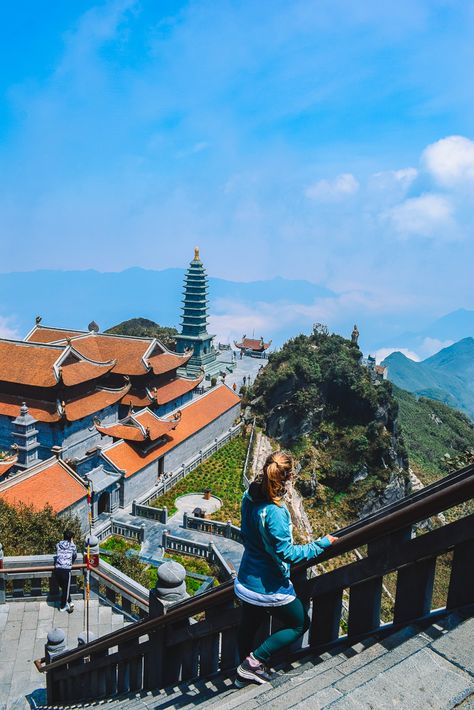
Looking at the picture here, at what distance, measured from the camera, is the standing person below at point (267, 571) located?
13.4 ft

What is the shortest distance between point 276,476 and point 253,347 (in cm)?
6686

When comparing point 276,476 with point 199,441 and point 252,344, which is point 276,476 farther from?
point 252,344

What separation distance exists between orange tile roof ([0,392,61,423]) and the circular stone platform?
7815mm

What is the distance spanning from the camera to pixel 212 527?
2345 cm

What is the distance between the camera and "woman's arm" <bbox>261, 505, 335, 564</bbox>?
12.6 feet

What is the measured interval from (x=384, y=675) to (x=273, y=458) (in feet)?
5.70

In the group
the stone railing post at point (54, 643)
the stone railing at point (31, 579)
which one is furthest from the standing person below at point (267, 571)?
the stone railing at point (31, 579)

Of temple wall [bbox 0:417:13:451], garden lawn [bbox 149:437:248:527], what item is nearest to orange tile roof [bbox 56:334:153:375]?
temple wall [bbox 0:417:13:451]

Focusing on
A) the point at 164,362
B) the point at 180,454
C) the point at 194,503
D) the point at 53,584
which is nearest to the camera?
the point at 53,584

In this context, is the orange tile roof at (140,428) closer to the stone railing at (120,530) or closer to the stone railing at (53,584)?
the stone railing at (120,530)

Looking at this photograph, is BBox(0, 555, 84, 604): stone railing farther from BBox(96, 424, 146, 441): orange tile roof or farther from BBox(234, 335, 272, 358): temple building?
BBox(234, 335, 272, 358): temple building

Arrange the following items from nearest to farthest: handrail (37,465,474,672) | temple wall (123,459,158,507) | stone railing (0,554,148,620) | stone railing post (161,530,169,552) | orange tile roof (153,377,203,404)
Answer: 1. handrail (37,465,474,672)
2. stone railing (0,554,148,620)
3. stone railing post (161,530,169,552)
4. temple wall (123,459,158,507)
5. orange tile roof (153,377,203,404)

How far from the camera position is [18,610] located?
10016mm

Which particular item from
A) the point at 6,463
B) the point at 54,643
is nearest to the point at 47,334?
the point at 6,463
